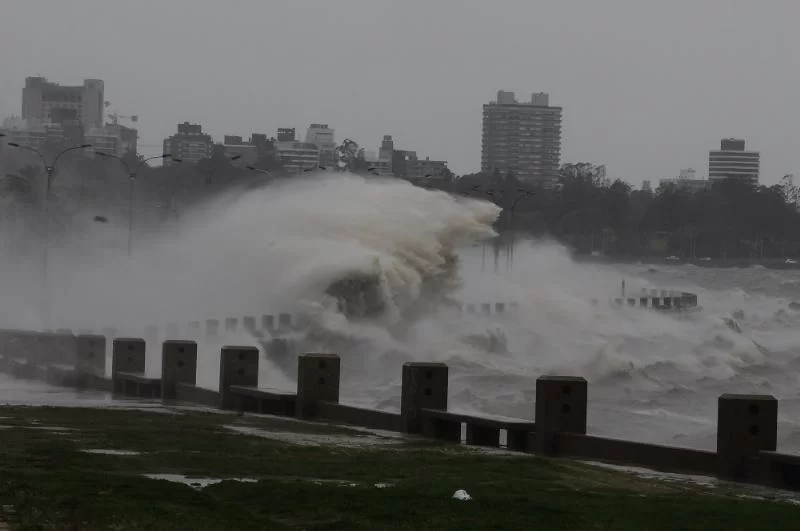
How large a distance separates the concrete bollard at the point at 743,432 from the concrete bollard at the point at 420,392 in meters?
4.37

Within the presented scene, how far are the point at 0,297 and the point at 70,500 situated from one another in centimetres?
4718

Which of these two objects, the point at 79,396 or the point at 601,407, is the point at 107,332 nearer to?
the point at 601,407

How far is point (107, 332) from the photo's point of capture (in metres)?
39.5

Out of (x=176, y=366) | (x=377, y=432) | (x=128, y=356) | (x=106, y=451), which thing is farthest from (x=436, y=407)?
(x=128, y=356)

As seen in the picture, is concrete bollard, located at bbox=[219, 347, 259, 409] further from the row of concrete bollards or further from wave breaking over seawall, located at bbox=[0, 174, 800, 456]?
wave breaking over seawall, located at bbox=[0, 174, 800, 456]

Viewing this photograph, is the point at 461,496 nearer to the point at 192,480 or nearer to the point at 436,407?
the point at 192,480

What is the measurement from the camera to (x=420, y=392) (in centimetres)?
1828

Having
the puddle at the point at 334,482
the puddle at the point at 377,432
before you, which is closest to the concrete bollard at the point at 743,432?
the puddle at the point at 334,482

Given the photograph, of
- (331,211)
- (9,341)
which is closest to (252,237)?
(331,211)

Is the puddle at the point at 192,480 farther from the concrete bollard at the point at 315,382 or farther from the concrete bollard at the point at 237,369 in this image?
the concrete bollard at the point at 237,369

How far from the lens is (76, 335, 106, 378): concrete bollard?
2745 centimetres

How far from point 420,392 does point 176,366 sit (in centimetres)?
639

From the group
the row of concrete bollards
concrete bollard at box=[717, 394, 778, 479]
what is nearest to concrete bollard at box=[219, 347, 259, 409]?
the row of concrete bollards

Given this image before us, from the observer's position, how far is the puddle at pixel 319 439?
53.7 ft
